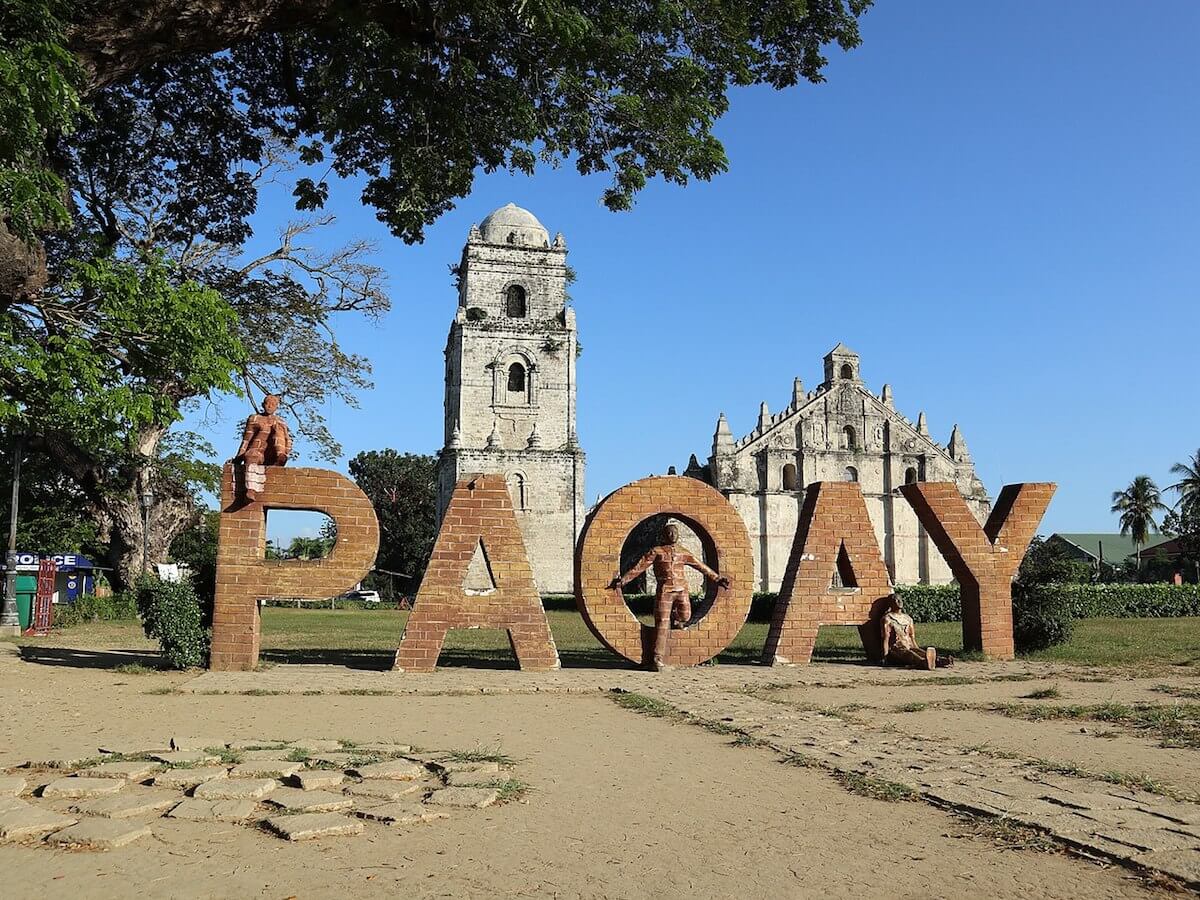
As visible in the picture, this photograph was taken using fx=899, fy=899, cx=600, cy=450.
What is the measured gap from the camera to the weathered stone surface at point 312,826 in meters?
3.99

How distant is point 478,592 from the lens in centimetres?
1123

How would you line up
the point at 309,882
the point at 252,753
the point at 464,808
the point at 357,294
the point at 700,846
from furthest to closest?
the point at 357,294 → the point at 252,753 → the point at 464,808 → the point at 700,846 → the point at 309,882

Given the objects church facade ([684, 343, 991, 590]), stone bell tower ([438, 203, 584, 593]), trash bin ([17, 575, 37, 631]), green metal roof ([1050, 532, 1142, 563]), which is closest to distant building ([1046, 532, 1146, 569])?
green metal roof ([1050, 532, 1142, 563])

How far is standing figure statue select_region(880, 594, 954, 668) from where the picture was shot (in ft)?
38.1

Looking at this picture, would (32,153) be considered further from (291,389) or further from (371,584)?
(371,584)

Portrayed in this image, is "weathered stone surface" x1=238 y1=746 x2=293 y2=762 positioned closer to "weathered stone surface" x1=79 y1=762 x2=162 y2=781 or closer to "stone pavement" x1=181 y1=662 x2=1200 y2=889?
"weathered stone surface" x1=79 y1=762 x2=162 y2=781

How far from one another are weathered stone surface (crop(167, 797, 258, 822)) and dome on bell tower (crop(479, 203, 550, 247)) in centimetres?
3755

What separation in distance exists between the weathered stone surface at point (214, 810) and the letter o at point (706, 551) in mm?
7103

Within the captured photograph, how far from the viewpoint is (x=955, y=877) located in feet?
11.8

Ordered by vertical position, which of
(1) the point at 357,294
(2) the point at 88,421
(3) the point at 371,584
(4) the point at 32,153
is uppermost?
(1) the point at 357,294

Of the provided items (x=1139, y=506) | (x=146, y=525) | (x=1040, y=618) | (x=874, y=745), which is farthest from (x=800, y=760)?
(x=1139, y=506)

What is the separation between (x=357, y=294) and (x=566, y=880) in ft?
60.7

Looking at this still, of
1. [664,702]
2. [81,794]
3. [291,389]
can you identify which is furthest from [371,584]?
[81,794]

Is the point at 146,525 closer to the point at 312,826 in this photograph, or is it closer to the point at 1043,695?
the point at 1043,695
